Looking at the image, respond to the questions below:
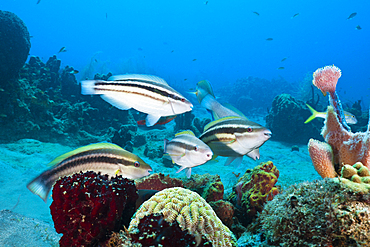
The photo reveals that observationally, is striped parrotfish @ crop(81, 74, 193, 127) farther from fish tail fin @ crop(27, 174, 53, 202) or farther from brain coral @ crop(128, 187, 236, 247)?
fish tail fin @ crop(27, 174, 53, 202)

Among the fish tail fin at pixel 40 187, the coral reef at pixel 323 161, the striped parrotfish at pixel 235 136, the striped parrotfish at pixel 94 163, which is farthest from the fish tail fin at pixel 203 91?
the fish tail fin at pixel 40 187

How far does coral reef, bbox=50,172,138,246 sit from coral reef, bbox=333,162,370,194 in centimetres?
199

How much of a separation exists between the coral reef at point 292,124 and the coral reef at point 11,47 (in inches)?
645

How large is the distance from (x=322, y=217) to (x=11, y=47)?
13.4 metres

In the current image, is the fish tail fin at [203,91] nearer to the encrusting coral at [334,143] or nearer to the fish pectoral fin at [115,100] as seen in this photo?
the fish pectoral fin at [115,100]

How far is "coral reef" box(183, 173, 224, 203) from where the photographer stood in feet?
10.2

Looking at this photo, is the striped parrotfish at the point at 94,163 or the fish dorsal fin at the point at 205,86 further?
the fish dorsal fin at the point at 205,86

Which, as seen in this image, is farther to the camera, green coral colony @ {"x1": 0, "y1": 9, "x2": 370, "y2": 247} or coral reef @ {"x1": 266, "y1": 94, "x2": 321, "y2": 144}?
coral reef @ {"x1": 266, "y1": 94, "x2": 321, "y2": 144}

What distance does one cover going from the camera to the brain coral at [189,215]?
188 centimetres

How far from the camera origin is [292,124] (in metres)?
13.3

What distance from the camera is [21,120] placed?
29.4 feet

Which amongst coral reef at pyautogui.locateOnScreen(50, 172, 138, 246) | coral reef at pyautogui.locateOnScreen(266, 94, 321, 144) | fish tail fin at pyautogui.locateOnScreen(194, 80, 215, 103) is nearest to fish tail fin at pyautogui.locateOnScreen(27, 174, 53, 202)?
coral reef at pyautogui.locateOnScreen(50, 172, 138, 246)

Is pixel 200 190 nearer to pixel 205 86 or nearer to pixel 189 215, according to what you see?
pixel 189 215

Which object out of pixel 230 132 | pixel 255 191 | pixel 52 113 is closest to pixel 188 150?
pixel 230 132
